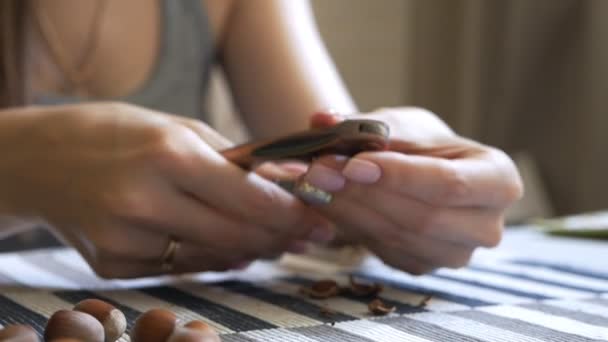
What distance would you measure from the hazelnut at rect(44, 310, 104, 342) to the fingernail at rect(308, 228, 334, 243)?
25 cm

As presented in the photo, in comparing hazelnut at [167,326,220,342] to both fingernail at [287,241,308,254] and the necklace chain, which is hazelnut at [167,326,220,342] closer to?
fingernail at [287,241,308,254]

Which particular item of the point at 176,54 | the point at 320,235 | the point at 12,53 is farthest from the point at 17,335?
the point at 176,54

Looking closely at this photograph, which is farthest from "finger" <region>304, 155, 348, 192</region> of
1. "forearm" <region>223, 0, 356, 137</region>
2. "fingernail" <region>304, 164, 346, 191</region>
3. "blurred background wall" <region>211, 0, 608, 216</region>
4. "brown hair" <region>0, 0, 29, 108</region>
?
"blurred background wall" <region>211, 0, 608, 216</region>

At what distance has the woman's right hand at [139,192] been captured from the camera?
1.78 feet

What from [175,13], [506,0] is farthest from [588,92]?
[175,13]

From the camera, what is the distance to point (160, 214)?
0.55 meters

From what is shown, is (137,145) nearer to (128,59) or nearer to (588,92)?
(128,59)

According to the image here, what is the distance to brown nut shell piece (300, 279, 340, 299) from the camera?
21.6 inches

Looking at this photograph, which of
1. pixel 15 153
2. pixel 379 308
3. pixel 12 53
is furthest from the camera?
pixel 12 53

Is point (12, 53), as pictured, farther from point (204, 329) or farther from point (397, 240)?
point (204, 329)

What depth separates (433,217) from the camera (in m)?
0.57

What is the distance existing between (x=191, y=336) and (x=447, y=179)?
10.0 inches

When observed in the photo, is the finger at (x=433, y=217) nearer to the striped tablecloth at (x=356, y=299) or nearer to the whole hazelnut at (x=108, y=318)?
the striped tablecloth at (x=356, y=299)

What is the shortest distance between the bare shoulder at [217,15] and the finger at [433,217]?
0.56 metres
